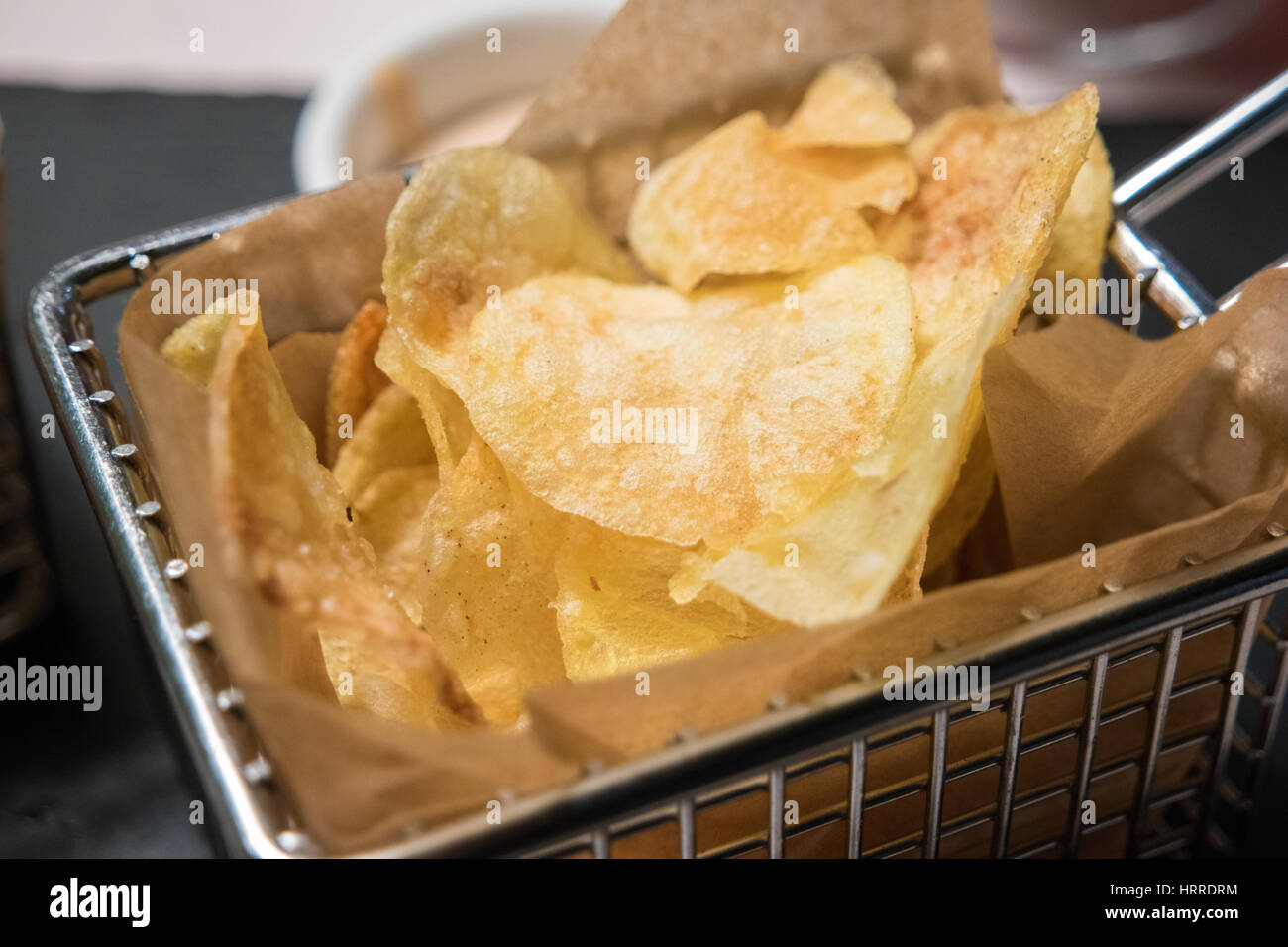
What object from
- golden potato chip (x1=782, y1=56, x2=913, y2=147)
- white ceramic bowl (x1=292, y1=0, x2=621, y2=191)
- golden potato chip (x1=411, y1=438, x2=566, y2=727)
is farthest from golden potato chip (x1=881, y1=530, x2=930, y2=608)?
white ceramic bowl (x1=292, y1=0, x2=621, y2=191)

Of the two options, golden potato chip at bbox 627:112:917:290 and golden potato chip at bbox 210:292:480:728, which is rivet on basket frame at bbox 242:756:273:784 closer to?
golden potato chip at bbox 210:292:480:728

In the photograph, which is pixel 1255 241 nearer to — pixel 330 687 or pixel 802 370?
pixel 802 370

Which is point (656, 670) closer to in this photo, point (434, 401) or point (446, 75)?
point (434, 401)

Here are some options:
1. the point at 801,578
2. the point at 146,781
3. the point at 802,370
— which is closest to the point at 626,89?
the point at 802,370

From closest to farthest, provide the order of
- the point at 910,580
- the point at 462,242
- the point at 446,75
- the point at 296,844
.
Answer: the point at 296,844 < the point at 910,580 < the point at 462,242 < the point at 446,75

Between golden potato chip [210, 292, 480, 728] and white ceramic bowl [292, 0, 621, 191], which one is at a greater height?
white ceramic bowl [292, 0, 621, 191]

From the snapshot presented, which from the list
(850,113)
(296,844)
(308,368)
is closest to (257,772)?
(296,844)

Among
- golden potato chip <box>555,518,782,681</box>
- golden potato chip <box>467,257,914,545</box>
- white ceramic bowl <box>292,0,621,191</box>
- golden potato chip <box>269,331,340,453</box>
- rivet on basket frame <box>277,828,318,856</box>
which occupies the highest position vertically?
white ceramic bowl <box>292,0,621,191</box>
